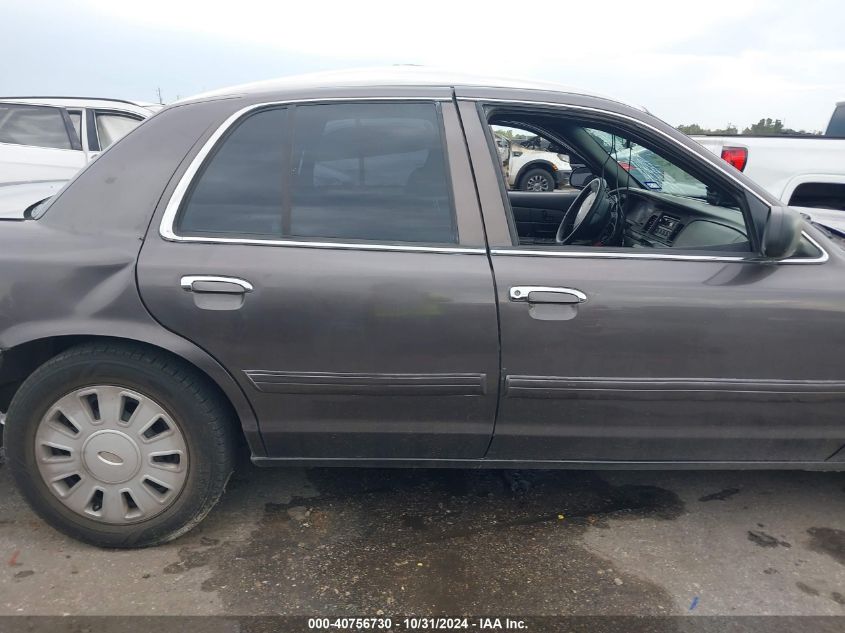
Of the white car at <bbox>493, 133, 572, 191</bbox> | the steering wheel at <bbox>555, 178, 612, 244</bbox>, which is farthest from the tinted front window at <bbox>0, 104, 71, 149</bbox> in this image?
the white car at <bbox>493, 133, 572, 191</bbox>

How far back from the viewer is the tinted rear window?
7.42 ft

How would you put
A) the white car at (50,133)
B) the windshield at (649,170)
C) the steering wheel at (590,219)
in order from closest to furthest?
the steering wheel at (590,219) < the windshield at (649,170) < the white car at (50,133)

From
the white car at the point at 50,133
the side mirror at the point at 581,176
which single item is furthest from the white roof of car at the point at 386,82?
the white car at the point at 50,133

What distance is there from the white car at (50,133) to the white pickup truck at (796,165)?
19.8 feet

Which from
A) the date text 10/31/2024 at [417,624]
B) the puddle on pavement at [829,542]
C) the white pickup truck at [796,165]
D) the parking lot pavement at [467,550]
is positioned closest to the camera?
the date text 10/31/2024 at [417,624]

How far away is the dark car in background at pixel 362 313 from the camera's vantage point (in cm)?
219

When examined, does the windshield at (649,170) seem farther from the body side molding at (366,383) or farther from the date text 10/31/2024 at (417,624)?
the date text 10/31/2024 at (417,624)

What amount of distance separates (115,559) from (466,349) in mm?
1529

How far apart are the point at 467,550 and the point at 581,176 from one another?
265cm

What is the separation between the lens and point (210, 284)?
2158 mm

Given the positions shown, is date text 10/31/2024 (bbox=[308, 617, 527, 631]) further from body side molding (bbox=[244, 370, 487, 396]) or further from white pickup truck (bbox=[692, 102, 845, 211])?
white pickup truck (bbox=[692, 102, 845, 211])

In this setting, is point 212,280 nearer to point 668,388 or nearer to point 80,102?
point 668,388

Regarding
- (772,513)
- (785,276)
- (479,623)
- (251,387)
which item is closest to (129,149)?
(251,387)

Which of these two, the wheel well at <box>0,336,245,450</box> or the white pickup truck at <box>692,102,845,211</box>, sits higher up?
the white pickup truck at <box>692,102,845,211</box>
